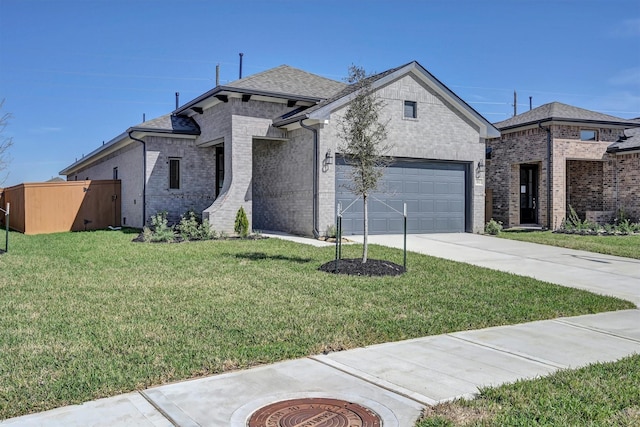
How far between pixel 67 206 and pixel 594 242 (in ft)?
62.8

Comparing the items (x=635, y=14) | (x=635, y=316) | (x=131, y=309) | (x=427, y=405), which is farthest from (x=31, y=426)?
(x=635, y=14)

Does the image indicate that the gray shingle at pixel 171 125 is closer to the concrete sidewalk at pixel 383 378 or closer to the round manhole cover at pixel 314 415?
the concrete sidewalk at pixel 383 378

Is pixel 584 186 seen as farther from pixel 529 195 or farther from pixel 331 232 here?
pixel 331 232

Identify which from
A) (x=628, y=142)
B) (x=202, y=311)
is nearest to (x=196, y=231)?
(x=202, y=311)

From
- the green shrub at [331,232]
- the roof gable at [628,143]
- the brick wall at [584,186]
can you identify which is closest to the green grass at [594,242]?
the roof gable at [628,143]

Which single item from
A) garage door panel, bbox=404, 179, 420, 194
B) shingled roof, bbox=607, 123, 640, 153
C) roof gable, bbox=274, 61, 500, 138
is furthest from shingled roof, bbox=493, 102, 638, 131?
garage door panel, bbox=404, 179, 420, 194

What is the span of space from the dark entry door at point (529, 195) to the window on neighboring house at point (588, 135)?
106 inches

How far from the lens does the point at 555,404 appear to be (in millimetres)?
3920

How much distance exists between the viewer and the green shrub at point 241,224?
16.6m

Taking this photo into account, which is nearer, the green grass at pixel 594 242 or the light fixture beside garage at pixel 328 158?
the green grass at pixel 594 242

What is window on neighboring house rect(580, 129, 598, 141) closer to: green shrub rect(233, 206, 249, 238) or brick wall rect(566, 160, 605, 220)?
brick wall rect(566, 160, 605, 220)

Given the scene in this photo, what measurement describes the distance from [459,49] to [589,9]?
183 inches

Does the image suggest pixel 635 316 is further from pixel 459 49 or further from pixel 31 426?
pixel 459 49

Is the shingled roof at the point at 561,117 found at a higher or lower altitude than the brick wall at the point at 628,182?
higher
